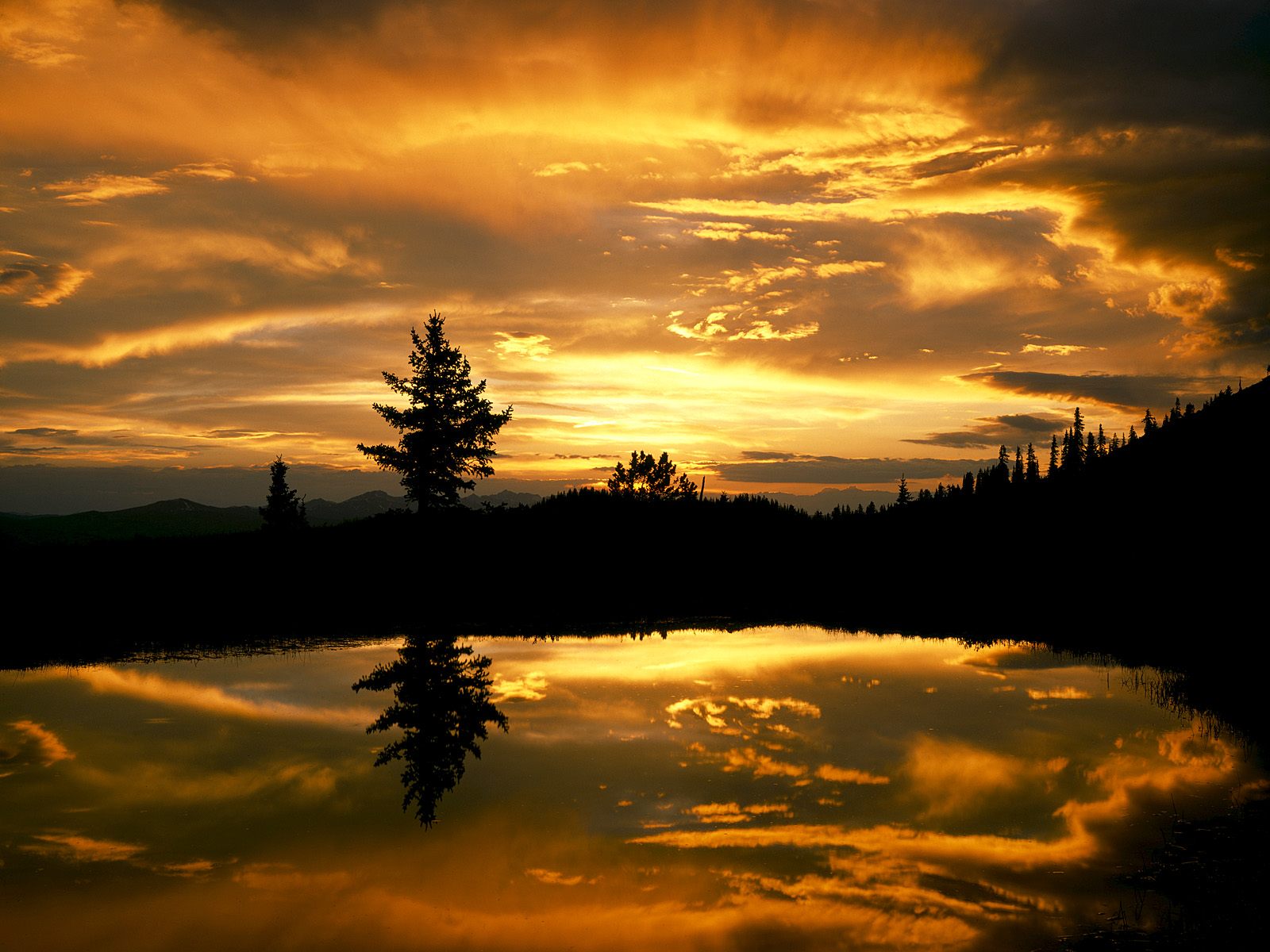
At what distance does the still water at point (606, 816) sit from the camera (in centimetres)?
991

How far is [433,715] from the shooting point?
19906 millimetres

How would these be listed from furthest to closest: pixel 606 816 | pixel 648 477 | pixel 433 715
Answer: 1. pixel 648 477
2. pixel 433 715
3. pixel 606 816

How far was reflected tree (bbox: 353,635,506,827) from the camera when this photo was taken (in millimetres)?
Result: 15250

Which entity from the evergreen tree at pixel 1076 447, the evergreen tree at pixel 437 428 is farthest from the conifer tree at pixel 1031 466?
the evergreen tree at pixel 437 428

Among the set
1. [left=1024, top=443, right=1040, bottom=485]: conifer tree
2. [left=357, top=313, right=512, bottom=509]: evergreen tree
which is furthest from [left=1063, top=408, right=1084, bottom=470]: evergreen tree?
[left=357, top=313, right=512, bottom=509]: evergreen tree

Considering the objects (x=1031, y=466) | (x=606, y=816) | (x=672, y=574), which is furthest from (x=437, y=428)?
(x=1031, y=466)

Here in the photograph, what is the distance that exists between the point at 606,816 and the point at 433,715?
7.91 m

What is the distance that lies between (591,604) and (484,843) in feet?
104

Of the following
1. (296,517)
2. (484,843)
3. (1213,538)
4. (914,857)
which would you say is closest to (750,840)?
(914,857)

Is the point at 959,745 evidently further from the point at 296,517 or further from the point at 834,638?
the point at 296,517

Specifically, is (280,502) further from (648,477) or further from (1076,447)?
(1076,447)

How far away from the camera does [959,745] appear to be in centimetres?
1725

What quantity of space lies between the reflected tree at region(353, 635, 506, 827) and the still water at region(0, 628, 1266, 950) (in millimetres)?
440

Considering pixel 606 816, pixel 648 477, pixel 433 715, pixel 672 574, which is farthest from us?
pixel 648 477
